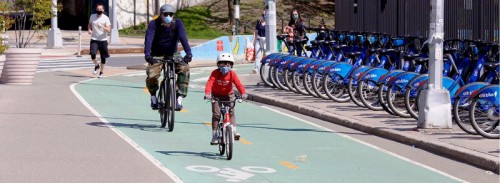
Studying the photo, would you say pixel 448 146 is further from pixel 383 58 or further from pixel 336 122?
pixel 383 58

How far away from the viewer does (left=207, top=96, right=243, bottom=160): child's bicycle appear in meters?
13.6

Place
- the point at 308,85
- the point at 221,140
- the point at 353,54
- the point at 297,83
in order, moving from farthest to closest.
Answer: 1. the point at 297,83
2. the point at 308,85
3. the point at 353,54
4. the point at 221,140

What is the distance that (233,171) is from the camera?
12859 mm

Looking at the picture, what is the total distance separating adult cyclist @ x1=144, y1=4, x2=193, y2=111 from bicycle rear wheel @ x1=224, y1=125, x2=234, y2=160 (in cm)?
361

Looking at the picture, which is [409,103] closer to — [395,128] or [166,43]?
[395,128]

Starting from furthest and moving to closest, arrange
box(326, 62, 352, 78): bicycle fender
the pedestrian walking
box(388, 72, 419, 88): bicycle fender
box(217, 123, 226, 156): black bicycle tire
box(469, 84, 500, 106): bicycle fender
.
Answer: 1. the pedestrian walking
2. box(326, 62, 352, 78): bicycle fender
3. box(388, 72, 419, 88): bicycle fender
4. box(469, 84, 500, 106): bicycle fender
5. box(217, 123, 226, 156): black bicycle tire

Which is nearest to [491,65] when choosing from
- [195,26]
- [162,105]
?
[162,105]

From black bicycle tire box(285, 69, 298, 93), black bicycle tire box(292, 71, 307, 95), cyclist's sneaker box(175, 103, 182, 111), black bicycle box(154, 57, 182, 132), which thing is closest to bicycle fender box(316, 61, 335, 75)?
black bicycle tire box(292, 71, 307, 95)

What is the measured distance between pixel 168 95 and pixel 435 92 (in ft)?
12.5

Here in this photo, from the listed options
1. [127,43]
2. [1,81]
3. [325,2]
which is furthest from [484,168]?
[325,2]

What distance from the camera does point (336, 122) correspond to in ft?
61.1

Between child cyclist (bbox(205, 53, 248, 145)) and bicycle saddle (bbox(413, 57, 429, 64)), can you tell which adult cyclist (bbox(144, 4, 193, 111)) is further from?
bicycle saddle (bbox(413, 57, 429, 64))

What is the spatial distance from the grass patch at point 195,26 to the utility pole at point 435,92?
43.3 meters

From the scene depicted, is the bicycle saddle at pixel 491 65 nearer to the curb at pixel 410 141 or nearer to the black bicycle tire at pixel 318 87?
the curb at pixel 410 141
